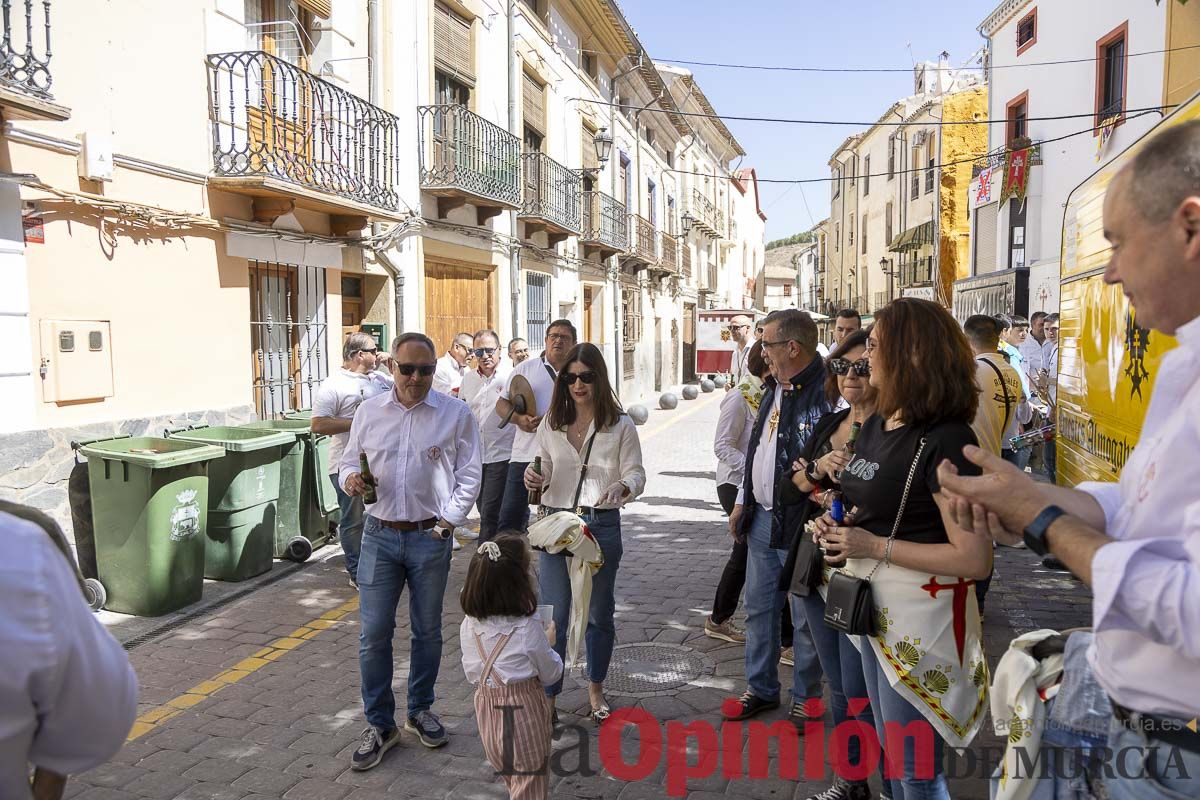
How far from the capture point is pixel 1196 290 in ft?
4.63

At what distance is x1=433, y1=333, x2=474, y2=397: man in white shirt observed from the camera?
8375 millimetres

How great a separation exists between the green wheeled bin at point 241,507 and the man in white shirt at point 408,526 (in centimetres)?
269

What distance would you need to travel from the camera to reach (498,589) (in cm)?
313

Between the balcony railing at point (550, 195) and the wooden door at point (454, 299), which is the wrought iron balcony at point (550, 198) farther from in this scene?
the wooden door at point (454, 299)

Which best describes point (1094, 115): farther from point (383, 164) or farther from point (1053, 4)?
point (383, 164)

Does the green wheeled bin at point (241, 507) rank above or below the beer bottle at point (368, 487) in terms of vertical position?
below

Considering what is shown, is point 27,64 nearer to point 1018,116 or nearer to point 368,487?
point 368,487

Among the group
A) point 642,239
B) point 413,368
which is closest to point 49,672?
point 413,368

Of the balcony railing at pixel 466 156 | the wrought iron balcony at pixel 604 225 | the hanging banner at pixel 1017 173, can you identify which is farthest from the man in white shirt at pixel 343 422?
the hanging banner at pixel 1017 173

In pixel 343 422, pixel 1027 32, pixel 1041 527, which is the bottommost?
pixel 343 422

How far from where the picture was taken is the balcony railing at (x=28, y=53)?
18.4 feet

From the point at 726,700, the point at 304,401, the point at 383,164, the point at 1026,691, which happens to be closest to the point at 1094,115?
the point at 383,164

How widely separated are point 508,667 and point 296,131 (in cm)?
736

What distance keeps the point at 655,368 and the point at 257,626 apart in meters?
23.5
